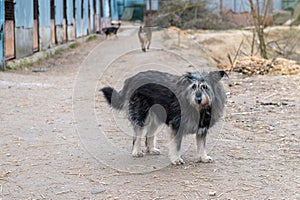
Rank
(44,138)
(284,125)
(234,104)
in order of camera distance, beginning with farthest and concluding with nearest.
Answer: (234,104) < (284,125) < (44,138)

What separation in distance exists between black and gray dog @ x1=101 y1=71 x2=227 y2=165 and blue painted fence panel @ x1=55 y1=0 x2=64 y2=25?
559 inches

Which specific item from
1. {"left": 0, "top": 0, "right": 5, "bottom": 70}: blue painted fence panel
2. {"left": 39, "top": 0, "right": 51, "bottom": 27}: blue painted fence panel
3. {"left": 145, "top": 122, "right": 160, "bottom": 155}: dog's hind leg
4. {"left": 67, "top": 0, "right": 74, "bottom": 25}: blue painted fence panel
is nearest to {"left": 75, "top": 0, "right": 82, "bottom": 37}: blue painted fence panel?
{"left": 67, "top": 0, "right": 74, "bottom": 25}: blue painted fence panel

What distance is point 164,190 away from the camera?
4309 mm

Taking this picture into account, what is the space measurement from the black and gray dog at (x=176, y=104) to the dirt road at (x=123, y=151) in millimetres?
264

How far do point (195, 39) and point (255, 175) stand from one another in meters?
16.6

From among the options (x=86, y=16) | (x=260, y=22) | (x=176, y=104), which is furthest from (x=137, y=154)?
(x=86, y=16)

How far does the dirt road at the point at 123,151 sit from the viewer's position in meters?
4.33

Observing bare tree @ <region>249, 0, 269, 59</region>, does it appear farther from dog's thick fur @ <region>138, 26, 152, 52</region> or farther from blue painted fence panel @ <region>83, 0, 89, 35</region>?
blue painted fence panel @ <region>83, 0, 89, 35</region>

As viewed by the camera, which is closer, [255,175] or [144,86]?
[255,175]

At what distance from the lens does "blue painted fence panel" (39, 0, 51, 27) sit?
53.5ft

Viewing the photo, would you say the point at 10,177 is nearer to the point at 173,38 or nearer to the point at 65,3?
the point at 65,3

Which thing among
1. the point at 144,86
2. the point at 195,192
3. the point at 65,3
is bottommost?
the point at 195,192

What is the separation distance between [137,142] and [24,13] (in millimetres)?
9900

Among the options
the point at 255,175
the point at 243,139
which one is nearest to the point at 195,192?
the point at 255,175
